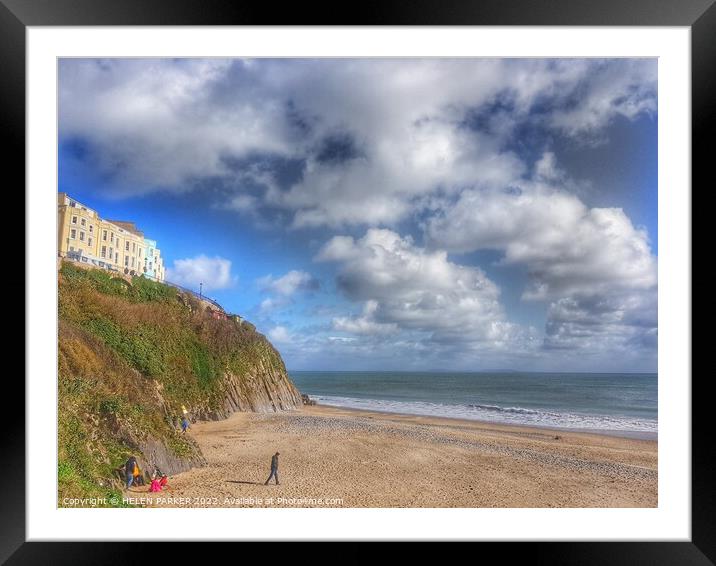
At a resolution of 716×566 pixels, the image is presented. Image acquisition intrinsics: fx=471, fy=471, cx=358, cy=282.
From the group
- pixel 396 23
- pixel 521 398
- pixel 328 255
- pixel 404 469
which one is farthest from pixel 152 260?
pixel 521 398

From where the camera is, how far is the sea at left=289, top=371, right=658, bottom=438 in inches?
→ 390

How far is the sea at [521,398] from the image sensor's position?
32.5 feet

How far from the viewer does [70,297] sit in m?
5.50

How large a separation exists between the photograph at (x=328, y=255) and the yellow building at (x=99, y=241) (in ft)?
0.10

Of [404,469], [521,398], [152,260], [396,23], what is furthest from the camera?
[521,398]

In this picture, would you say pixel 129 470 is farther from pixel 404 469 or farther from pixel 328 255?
pixel 328 255

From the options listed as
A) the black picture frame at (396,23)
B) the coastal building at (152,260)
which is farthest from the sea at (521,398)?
the coastal building at (152,260)

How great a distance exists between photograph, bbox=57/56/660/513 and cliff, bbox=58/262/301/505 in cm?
3

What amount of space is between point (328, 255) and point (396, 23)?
17.7 ft

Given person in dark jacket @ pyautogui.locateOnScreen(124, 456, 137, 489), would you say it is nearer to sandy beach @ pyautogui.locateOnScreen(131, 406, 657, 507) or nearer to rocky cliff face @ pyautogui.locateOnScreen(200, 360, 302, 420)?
sandy beach @ pyautogui.locateOnScreen(131, 406, 657, 507)

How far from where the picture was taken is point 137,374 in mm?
5281

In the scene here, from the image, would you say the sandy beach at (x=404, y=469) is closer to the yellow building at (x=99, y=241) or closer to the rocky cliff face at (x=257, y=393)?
the rocky cliff face at (x=257, y=393)

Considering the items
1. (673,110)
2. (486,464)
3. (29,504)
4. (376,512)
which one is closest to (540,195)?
(673,110)

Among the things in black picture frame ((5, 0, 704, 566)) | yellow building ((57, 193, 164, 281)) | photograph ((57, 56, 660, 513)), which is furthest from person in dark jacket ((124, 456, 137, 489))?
yellow building ((57, 193, 164, 281))
